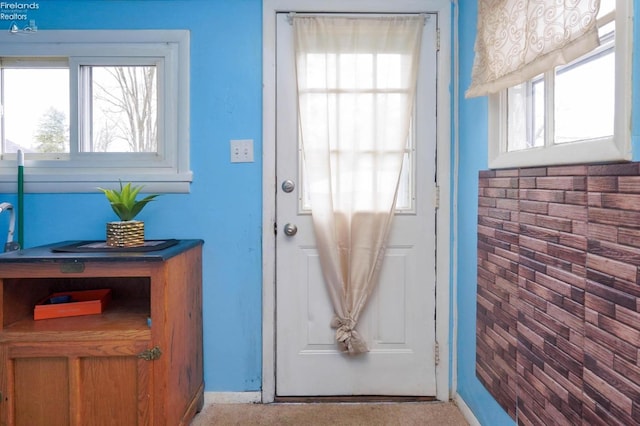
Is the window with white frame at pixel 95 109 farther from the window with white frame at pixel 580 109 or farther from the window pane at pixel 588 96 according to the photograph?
the window pane at pixel 588 96

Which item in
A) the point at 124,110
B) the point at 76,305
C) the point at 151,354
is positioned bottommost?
the point at 151,354

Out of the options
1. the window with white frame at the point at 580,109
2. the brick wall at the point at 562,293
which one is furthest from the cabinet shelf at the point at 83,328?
the window with white frame at the point at 580,109

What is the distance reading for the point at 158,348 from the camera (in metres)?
1.50

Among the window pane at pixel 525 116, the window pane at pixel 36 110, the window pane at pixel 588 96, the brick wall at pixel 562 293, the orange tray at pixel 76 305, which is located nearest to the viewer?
the brick wall at pixel 562 293

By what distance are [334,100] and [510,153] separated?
85 centimetres

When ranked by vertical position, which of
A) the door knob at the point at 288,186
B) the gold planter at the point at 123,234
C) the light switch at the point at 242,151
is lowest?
the gold planter at the point at 123,234

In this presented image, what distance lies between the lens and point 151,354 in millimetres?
1500

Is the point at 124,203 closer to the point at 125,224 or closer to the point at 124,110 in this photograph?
the point at 125,224

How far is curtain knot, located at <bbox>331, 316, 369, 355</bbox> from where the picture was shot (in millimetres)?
1968

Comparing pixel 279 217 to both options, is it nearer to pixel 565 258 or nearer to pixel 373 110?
pixel 373 110

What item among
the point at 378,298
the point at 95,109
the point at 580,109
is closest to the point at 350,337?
the point at 378,298

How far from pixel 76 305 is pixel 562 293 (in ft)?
5.91

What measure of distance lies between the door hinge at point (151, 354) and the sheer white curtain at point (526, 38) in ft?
5.08

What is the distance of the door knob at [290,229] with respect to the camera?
6.58 ft
